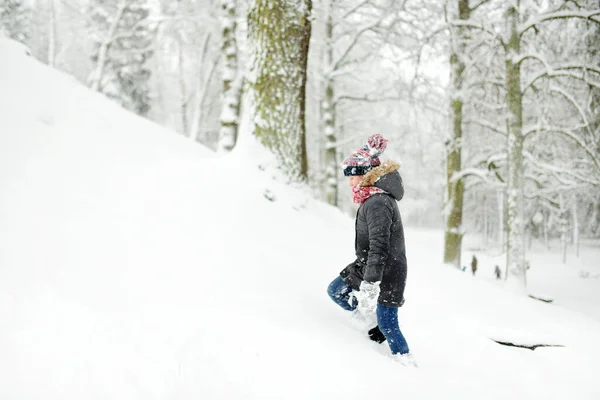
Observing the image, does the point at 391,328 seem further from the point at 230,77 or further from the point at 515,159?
the point at 230,77

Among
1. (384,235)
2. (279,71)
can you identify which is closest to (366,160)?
(384,235)

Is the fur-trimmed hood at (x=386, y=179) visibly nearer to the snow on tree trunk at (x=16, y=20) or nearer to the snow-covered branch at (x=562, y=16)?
the snow-covered branch at (x=562, y=16)

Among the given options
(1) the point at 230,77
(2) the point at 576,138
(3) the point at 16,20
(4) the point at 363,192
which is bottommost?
(4) the point at 363,192

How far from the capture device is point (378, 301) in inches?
108

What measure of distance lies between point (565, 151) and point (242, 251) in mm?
11829

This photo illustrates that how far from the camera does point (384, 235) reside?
8.50 feet

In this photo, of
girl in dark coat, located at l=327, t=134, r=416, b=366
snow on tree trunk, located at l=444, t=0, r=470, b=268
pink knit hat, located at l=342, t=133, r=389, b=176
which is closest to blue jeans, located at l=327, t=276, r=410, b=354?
girl in dark coat, located at l=327, t=134, r=416, b=366

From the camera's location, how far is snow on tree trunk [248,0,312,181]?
4777 mm

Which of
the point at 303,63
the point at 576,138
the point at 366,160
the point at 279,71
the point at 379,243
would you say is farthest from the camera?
the point at 576,138

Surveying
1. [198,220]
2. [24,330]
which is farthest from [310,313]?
[24,330]

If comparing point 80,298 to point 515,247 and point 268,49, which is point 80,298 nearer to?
point 268,49

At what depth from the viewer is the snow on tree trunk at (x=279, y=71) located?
15.7 ft

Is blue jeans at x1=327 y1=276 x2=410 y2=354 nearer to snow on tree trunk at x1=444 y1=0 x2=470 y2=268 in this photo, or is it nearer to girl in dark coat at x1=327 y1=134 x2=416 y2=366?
girl in dark coat at x1=327 y1=134 x2=416 y2=366

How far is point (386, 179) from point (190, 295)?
5.54 feet
